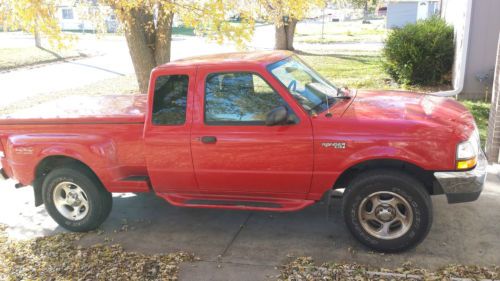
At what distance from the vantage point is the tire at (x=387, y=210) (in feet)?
13.9

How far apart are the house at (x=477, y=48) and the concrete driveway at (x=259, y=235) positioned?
15.0ft

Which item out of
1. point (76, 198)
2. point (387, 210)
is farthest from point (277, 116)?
Result: point (76, 198)

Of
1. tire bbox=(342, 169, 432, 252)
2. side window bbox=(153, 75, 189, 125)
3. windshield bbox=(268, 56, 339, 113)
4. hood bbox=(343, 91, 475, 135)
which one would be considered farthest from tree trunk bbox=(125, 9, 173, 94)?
tire bbox=(342, 169, 432, 252)

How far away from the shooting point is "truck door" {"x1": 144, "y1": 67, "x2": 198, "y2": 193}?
4.73 meters

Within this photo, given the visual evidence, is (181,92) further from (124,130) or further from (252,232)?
(252,232)

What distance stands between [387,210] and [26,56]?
2387 centimetres

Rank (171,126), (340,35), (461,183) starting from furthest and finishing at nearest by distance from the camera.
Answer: (340,35) → (171,126) → (461,183)

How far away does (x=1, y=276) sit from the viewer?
4.67 metres

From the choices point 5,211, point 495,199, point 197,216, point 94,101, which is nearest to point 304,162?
point 197,216

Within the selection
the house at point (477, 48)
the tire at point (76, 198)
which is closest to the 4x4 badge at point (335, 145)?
the tire at point (76, 198)

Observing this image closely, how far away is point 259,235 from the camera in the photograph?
502 cm

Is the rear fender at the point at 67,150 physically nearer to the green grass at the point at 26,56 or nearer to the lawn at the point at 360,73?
the lawn at the point at 360,73

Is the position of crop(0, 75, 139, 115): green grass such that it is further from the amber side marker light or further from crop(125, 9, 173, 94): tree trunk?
the amber side marker light

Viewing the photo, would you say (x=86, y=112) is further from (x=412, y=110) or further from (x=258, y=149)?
(x=412, y=110)
